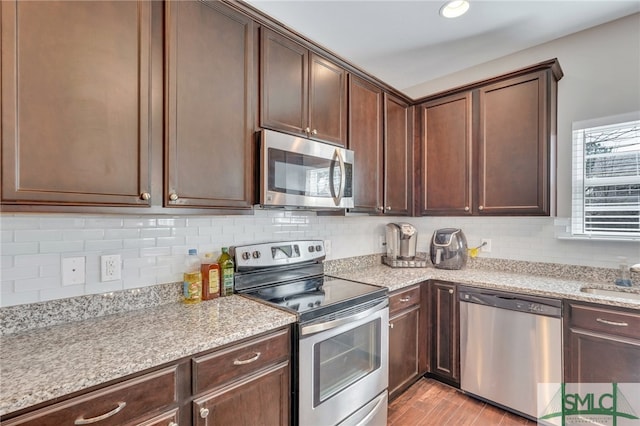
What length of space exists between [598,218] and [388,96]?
1.80 meters

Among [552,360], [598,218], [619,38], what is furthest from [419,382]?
[619,38]

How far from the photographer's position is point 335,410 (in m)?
1.62

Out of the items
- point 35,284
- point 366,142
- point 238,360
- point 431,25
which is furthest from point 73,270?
point 431,25

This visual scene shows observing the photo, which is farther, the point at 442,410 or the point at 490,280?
the point at 490,280

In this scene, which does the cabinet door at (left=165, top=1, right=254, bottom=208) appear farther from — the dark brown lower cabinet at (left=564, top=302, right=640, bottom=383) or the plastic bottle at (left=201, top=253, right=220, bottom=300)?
the dark brown lower cabinet at (left=564, top=302, right=640, bottom=383)

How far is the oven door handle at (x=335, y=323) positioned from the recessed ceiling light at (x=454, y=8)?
1914 mm

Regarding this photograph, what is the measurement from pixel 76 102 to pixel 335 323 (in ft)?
4.74

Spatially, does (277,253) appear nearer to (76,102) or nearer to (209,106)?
(209,106)

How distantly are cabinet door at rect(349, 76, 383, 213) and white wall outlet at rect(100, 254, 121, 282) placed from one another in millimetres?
1471

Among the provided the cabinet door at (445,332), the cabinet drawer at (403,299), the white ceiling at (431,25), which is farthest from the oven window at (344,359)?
the white ceiling at (431,25)

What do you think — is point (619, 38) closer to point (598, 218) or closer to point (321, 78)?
point (598, 218)

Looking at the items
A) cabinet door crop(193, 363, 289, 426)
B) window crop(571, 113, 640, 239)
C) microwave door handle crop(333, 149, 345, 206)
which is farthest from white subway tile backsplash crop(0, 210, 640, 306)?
cabinet door crop(193, 363, 289, 426)

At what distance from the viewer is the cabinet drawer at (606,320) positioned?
1.73 metres

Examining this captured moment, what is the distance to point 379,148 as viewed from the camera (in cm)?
250
